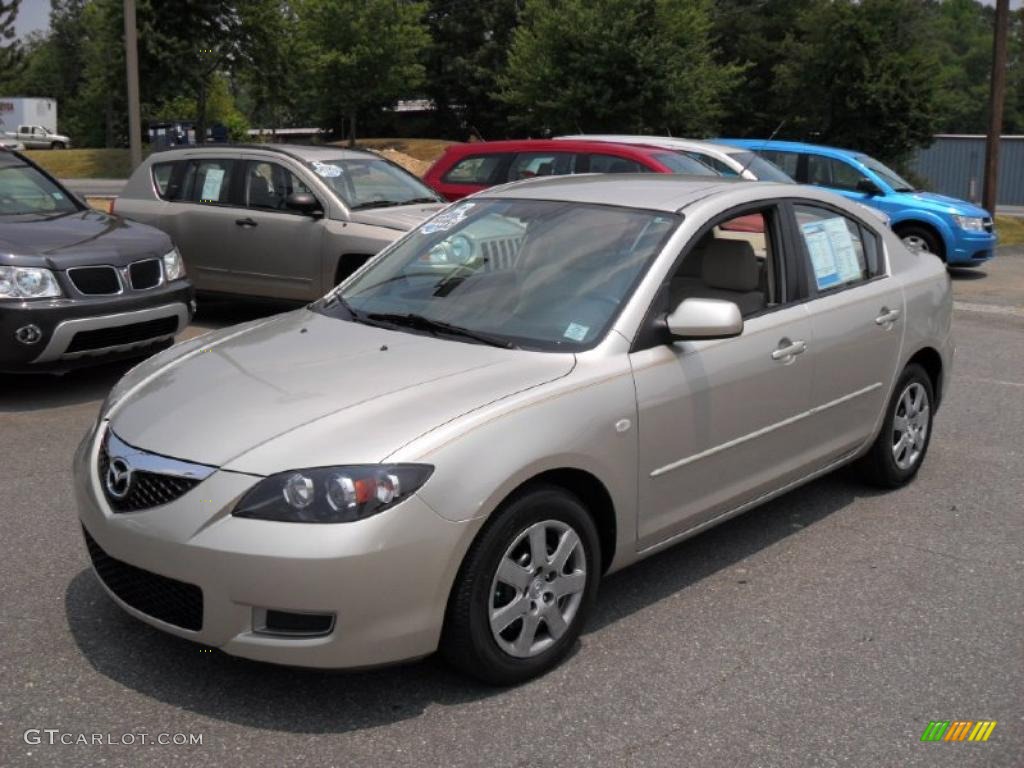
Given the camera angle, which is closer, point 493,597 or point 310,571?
point 310,571

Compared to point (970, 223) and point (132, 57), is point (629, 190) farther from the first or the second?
point (132, 57)

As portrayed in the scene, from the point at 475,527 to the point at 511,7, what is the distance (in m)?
53.9

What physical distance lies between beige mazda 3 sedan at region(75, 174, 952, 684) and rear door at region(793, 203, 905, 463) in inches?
0.6

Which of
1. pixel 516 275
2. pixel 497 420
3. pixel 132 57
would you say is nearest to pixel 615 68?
pixel 132 57

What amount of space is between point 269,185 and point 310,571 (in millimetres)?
7453

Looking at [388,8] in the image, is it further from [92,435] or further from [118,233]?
[92,435]

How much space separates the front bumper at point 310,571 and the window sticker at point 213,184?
742 cm

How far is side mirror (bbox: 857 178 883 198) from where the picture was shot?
15.6m

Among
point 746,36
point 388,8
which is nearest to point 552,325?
point 388,8

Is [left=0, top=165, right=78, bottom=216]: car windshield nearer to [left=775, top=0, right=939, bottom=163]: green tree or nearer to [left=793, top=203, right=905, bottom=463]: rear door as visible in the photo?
[left=793, top=203, right=905, bottom=463]: rear door

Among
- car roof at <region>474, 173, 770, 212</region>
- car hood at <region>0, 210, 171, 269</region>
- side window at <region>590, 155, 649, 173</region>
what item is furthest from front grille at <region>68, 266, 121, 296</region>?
side window at <region>590, 155, 649, 173</region>

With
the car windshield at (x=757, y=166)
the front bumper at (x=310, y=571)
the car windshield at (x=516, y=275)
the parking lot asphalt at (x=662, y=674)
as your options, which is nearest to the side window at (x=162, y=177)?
the parking lot asphalt at (x=662, y=674)

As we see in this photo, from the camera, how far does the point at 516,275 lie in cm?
452

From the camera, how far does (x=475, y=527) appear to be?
11.3 feet
